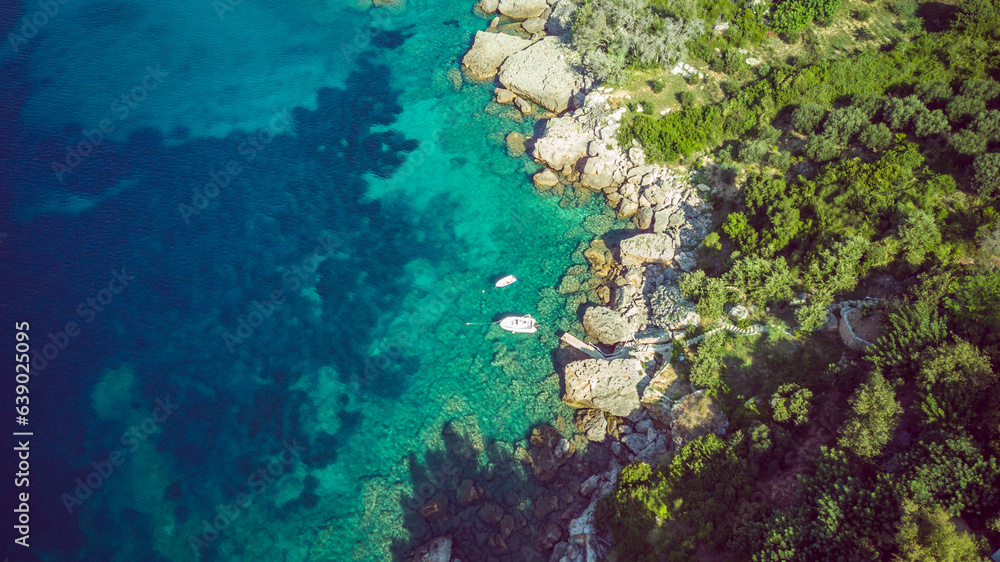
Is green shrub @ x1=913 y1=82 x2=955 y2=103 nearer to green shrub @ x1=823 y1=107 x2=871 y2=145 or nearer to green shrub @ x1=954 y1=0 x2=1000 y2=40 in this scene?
green shrub @ x1=823 y1=107 x2=871 y2=145

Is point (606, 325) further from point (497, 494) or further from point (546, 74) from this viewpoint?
point (546, 74)

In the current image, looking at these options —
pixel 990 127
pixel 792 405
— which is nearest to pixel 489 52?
pixel 990 127

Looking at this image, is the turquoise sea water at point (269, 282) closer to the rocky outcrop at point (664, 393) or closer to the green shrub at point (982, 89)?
the rocky outcrop at point (664, 393)

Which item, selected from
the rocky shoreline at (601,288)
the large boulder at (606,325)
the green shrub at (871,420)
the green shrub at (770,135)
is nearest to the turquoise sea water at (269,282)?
the rocky shoreline at (601,288)

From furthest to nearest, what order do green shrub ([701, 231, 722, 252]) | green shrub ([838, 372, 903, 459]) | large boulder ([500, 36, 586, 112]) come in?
large boulder ([500, 36, 586, 112]) < green shrub ([701, 231, 722, 252]) < green shrub ([838, 372, 903, 459])

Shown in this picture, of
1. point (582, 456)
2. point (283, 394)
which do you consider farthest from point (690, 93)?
point (283, 394)

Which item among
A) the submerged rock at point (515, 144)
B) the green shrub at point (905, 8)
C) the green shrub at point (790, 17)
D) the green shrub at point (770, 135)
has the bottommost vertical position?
the submerged rock at point (515, 144)

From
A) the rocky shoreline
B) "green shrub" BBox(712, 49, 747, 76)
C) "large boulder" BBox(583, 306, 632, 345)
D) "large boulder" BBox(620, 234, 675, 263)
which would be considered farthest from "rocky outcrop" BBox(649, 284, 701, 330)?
"green shrub" BBox(712, 49, 747, 76)
